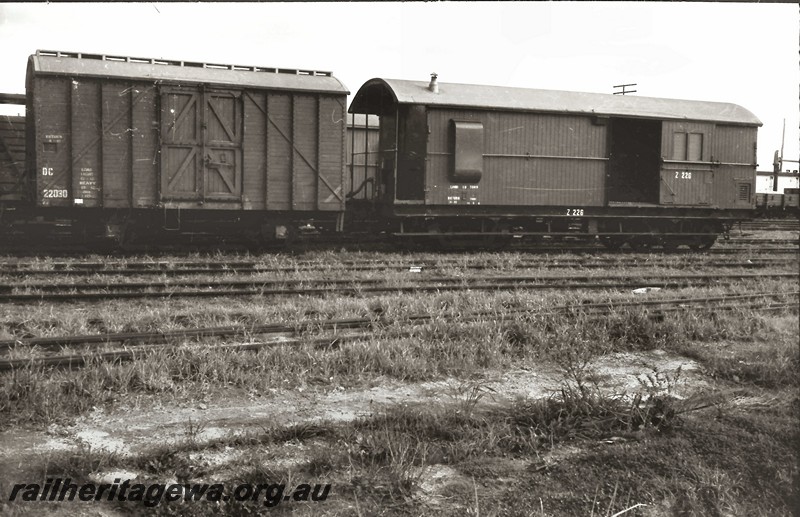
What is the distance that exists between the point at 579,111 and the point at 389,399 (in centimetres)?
1286

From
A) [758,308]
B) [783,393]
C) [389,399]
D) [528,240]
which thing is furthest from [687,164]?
[389,399]

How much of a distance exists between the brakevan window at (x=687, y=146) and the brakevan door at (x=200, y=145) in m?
10.6

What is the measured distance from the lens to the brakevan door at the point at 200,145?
14070mm

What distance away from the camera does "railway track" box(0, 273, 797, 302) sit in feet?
31.7

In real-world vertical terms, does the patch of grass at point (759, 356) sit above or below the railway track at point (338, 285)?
below

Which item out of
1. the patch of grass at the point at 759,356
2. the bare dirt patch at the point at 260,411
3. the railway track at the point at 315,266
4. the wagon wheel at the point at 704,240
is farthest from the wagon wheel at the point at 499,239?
the bare dirt patch at the point at 260,411

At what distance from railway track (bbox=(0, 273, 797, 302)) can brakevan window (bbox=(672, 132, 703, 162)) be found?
5383mm

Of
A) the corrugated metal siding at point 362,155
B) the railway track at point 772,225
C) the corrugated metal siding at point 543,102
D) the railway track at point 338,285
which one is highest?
Result: the corrugated metal siding at point 543,102

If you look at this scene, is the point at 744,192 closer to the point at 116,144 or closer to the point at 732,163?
the point at 732,163

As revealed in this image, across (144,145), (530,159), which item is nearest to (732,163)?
(530,159)

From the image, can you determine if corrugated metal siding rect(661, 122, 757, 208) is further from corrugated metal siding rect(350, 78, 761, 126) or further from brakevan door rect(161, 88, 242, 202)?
brakevan door rect(161, 88, 242, 202)

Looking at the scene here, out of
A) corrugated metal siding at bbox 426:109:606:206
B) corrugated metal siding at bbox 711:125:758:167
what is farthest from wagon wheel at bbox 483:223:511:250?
corrugated metal siding at bbox 711:125:758:167

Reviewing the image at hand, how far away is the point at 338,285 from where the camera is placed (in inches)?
434

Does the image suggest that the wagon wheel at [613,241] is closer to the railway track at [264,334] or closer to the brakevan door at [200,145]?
the railway track at [264,334]
